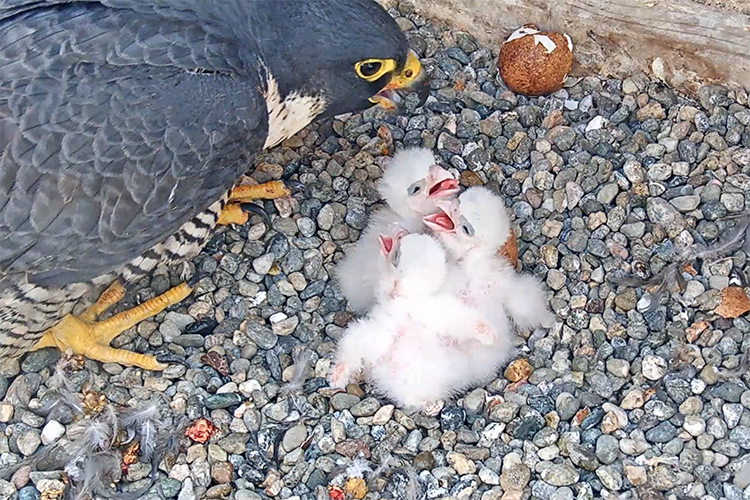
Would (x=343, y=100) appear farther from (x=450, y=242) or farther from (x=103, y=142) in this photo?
(x=103, y=142)

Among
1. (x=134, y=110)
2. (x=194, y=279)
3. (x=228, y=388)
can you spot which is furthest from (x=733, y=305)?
(x=134, y=110)

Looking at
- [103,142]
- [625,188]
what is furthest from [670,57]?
[103,142]

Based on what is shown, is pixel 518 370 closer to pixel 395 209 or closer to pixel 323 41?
pixel 395 209

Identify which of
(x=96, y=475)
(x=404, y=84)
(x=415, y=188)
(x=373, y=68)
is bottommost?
(x=96, y=475)

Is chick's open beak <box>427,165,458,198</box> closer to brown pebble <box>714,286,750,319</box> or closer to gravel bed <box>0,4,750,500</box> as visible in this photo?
gravel bed <box>0,4,750,500</box>

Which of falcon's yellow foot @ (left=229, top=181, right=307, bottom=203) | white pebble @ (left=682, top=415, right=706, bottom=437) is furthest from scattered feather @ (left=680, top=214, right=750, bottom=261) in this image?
falcon's yellow foot @ (left=229, top=181, right=307, bottom=203)
